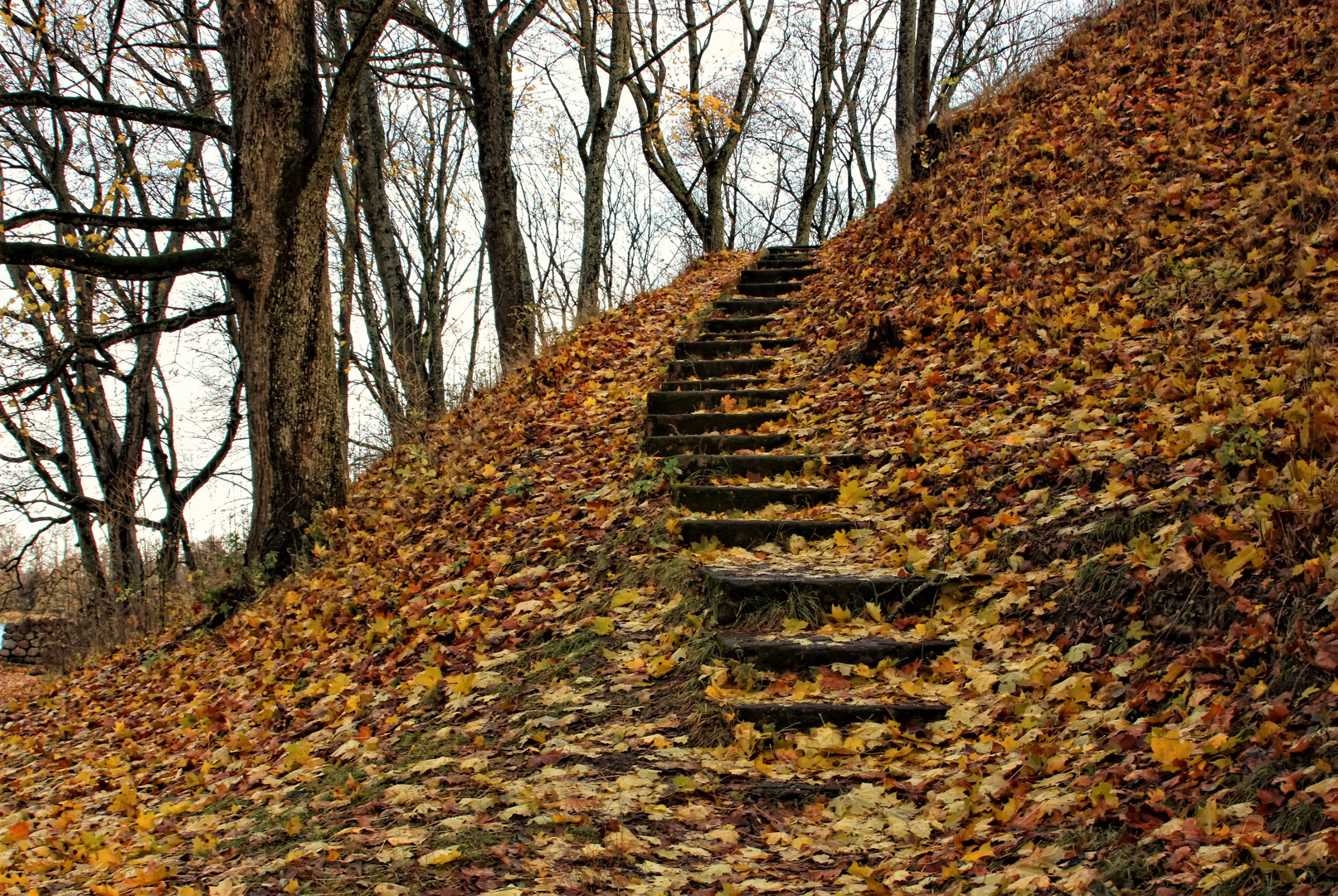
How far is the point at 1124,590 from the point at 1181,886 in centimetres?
150

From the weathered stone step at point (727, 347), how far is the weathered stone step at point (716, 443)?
6.82 ft

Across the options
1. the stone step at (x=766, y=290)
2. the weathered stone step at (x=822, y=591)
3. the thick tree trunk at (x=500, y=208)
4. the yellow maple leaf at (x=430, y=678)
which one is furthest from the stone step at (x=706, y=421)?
the stone step at (x=766, y=290)

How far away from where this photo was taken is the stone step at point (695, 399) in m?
7.09

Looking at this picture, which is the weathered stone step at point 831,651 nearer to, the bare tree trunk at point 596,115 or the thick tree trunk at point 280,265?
the thick tree trunk at point 280,265

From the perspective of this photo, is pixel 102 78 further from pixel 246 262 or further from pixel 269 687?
pixel 269 687

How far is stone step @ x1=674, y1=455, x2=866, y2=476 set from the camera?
19.1ft

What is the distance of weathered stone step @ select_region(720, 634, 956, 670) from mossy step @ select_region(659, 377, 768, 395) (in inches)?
149

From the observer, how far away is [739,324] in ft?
30.1

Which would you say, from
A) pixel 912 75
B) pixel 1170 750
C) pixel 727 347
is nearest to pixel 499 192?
pixel 727 347

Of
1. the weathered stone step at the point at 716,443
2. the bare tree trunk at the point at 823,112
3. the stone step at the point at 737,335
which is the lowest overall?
the weathered stone step at the point at 716,443

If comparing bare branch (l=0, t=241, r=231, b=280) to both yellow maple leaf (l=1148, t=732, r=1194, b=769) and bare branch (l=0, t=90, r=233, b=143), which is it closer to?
bare branch (l=0, t=90, r=233, b=143)

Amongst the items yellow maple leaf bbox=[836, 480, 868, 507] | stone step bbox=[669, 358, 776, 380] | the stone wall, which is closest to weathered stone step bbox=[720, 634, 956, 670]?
yellow maple leaf bbox=[836, 480, 868, 507]

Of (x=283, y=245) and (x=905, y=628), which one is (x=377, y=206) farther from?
(x=905, y=628)

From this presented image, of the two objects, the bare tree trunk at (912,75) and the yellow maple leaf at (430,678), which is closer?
the yellow maple leaf at (430,678)
